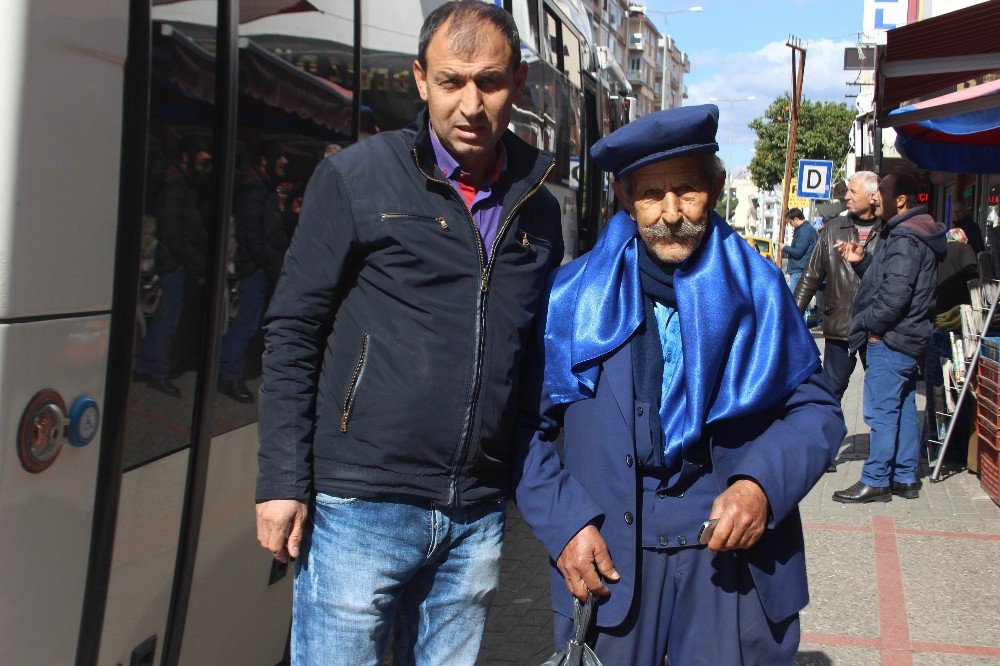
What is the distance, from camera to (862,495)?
700cm

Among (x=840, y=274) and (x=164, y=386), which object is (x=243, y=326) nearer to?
(x=164, y=386)

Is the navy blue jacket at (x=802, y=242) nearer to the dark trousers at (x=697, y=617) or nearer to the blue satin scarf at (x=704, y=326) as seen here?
the blue satin scarf at (x=704, y=326)

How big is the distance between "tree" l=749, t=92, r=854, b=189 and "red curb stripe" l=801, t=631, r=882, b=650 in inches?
1993

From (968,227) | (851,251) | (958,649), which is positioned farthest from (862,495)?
(968,227)

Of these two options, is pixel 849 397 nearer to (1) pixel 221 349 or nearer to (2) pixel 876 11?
(2) pixel 876 11

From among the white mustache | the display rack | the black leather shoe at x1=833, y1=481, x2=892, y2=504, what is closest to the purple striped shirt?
the white mustache

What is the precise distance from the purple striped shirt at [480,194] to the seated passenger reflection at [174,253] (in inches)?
24.8

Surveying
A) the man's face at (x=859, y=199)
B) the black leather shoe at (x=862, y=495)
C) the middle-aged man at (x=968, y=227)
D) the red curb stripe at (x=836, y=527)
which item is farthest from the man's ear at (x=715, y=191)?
the middle-aged man at (x=968, y=227)

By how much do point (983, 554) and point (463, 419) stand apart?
4.57 meters

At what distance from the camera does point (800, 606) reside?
2.45 meters

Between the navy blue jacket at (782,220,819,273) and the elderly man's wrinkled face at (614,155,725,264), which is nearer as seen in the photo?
the elderly man's wrinkled face at (614,155,725,264)

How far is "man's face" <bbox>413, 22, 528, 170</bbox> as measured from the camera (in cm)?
242

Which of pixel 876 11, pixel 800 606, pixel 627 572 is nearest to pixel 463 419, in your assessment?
pixel 627 572

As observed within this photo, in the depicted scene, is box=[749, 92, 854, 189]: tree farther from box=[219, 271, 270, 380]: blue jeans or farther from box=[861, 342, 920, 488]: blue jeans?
box=[219, 271, 270, 380]: blue jeans
